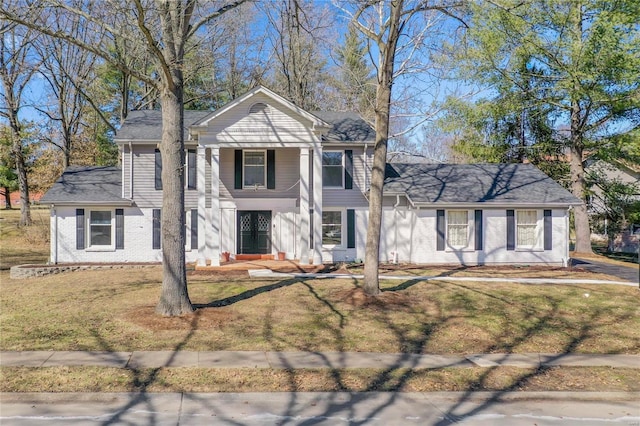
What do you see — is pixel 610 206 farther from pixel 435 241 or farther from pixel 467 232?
pixel 435 241

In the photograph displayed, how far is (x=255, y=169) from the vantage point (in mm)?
20500

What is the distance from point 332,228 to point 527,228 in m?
8.01

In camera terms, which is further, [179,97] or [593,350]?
[179,97]

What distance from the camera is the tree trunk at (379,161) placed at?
1259 centimetres

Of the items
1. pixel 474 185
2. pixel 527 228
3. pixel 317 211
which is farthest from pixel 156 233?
pixel 527 228

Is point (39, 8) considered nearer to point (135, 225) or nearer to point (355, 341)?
point (355, 341)

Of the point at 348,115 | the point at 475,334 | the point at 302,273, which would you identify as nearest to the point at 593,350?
the point at 475,334

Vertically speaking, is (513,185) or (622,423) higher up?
(513,185)

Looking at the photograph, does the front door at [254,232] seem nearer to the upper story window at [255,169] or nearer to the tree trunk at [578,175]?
the upper story window at [255,169]

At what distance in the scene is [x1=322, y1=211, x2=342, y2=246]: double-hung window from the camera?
2016 cm

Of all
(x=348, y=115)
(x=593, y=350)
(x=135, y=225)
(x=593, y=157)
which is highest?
(x=348, y=115)

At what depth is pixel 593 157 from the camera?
82.2 ft

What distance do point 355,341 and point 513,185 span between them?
14.9m

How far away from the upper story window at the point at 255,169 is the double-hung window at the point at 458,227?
7862 millimetres
